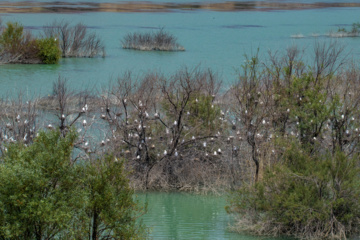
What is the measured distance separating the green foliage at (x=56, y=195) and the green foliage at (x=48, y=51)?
107 ft

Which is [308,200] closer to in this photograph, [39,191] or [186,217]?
[186,217]

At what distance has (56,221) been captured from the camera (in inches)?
342

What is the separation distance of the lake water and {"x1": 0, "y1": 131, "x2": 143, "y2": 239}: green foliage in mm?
3995

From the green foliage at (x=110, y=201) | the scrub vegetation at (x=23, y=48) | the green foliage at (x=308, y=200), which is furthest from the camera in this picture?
the scrub vegetation at (x=23, y=48)

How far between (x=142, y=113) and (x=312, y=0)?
423ft

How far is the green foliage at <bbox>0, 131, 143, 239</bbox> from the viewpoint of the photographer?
8.54 m

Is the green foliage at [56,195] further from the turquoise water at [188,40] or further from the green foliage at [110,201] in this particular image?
the turquoise water at [188,40]

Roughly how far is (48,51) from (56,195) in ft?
110

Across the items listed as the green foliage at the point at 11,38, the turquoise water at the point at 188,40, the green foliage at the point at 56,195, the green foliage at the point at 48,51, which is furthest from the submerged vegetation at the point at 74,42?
the green foliage at the point at 56,195

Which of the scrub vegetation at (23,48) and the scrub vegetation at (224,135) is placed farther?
the scrub vegetation at (23,48)

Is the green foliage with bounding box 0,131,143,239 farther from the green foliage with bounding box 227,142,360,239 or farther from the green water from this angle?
the green water

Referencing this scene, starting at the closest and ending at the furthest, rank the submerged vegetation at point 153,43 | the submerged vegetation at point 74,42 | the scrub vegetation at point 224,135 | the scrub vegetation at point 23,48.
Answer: the scrub vegetation at point 224,135
the scrub vegetation at point 23,48
the submerged vegetation at point 74,42
the submerged vegetation at point 153,43

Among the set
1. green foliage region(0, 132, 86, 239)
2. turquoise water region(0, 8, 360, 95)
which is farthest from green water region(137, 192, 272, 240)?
turquoise water region(0, 8, 360, 95)

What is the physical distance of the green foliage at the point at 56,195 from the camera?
8539 mm
